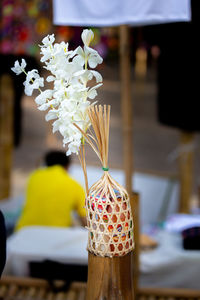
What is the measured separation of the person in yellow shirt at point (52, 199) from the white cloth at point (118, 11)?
98 cm

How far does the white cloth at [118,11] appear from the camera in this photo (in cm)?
173

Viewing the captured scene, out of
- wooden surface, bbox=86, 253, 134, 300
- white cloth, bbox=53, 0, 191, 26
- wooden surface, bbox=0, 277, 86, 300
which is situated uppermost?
white cloth, bbox=53, 0, 191, 26

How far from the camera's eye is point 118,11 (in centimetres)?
176

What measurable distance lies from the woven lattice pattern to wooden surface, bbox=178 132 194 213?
2251 millimetres

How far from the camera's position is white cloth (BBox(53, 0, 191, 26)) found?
1.73 meters

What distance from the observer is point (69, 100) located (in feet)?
3.63

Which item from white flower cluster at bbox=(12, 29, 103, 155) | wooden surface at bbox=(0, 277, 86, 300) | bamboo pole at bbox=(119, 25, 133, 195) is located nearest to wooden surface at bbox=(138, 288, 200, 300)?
wooden surface at bbox=(0, 277, 86, 300)

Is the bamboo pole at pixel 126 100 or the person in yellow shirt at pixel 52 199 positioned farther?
the person in yellow shirt at pixel 52 199

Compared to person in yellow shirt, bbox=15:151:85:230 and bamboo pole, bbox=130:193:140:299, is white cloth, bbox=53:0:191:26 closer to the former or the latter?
bamboo pole, bbox=130:193:140:299

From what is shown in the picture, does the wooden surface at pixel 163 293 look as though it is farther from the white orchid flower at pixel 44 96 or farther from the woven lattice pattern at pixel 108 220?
the white orchid flower at pixel 44 96

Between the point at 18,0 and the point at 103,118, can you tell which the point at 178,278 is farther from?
the point at 18,0

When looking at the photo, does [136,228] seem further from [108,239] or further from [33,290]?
[108,239]

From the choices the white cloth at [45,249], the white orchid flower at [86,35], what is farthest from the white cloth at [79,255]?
the white orchid flower at [86,35]

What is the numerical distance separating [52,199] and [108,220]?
55.9 inches
